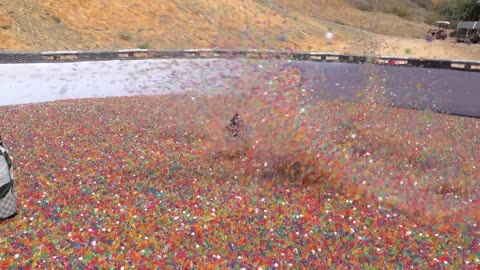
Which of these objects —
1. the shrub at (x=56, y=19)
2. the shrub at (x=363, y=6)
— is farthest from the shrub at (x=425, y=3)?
the shrub at (x=56, y=19)

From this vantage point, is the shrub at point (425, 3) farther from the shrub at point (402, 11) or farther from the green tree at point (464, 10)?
the green tree at point (464, 10)

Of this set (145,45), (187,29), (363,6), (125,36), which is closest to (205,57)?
(145,45)

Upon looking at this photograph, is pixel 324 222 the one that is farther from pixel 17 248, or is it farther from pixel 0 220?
pixel 0 220

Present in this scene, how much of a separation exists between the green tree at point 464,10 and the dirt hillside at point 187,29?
8123 millimetres

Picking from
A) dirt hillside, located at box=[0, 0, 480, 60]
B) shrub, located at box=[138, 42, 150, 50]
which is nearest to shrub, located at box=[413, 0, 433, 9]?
dirt hillside, located at box=[0, 0, 480, 60]

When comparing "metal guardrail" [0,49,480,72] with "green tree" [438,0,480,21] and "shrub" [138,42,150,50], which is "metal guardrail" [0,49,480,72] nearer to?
"shrub" [138,42,150,50]

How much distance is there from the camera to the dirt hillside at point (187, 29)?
2597cm

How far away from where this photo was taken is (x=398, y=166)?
10.2 metres

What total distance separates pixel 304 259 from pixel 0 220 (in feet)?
16.1

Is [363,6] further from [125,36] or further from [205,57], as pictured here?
[205,57]

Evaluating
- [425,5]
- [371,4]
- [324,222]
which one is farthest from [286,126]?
[425,5]

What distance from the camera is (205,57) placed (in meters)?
18.7

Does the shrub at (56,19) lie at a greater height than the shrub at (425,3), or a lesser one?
lesser

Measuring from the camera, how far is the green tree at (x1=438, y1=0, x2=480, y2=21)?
6297 centimetres
